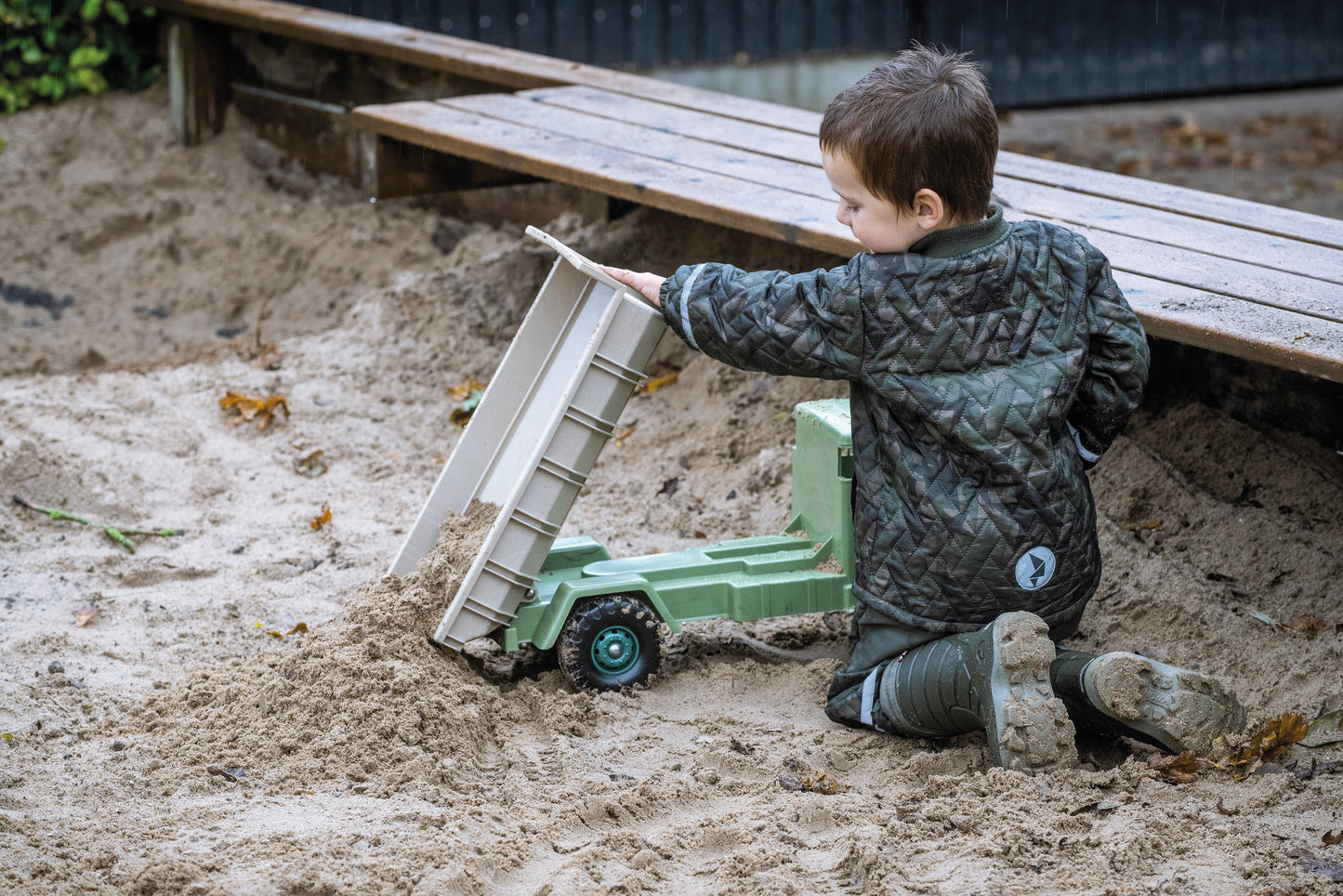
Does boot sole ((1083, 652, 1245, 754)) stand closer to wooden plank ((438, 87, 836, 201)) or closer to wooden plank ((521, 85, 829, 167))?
wooden plank ((438, 87, 836, 201))

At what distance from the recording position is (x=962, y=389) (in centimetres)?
229

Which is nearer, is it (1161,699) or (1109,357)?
(1161,699)

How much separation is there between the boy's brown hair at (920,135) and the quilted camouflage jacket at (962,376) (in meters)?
0.09

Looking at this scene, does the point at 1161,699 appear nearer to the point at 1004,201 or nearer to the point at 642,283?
the point at 642,283

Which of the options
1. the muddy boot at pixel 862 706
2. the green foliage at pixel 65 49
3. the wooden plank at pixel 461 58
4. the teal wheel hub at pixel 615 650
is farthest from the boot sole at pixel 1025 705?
the green foliage at pixel 65 49

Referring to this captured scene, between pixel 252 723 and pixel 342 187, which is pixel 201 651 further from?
pixel 342 187

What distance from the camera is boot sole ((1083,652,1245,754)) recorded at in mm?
2174

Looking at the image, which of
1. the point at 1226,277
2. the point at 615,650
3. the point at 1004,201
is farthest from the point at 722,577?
the point at 1004,201

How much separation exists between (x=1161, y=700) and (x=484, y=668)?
1.36 metres

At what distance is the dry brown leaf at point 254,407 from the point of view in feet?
14.0

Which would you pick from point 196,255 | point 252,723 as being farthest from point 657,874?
point 196,255

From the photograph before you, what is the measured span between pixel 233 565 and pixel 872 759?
1.78 meters

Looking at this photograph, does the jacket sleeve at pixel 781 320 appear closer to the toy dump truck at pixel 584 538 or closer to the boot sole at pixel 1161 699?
the toy dump truck at pixel 584 538

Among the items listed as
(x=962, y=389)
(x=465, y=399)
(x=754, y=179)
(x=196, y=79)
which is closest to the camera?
(x=962, y=389)
